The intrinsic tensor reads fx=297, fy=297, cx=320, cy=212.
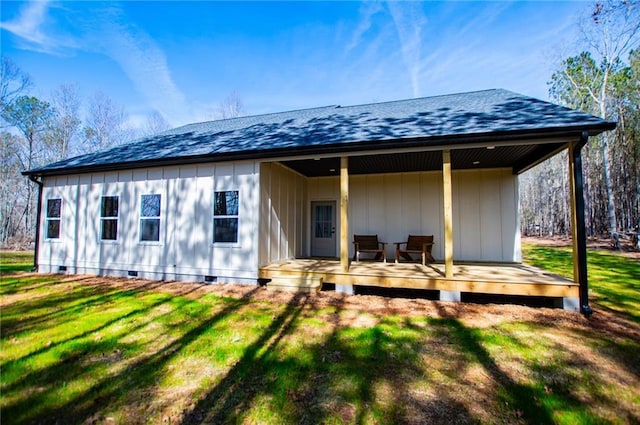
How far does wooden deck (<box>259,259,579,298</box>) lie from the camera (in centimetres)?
526

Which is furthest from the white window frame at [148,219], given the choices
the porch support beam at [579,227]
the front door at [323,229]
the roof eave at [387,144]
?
the porch support beam at [579,227]

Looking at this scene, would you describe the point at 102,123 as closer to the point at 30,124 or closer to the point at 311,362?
the point at 30,124

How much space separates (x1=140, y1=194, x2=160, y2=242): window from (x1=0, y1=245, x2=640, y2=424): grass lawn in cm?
238

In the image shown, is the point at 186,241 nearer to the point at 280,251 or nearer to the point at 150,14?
the point at 280,251

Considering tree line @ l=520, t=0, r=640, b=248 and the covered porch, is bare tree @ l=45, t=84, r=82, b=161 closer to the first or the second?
the covered porch

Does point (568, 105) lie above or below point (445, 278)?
above

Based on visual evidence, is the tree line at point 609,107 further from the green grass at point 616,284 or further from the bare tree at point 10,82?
the bare tree at point 10,82

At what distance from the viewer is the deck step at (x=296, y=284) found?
6360 millimetres

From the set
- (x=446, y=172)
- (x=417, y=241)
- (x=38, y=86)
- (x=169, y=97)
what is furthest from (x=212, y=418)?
(x=38, y=86)

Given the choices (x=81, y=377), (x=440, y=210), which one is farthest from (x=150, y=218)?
(x=440, y=210)

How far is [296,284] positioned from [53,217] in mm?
8077

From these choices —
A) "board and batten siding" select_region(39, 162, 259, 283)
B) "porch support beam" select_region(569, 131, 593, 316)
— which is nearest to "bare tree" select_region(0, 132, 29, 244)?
"board and batten siding" select_region(39, 162, 259, 283)

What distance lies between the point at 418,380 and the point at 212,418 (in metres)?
1.97

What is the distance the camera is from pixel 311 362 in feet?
11.1
